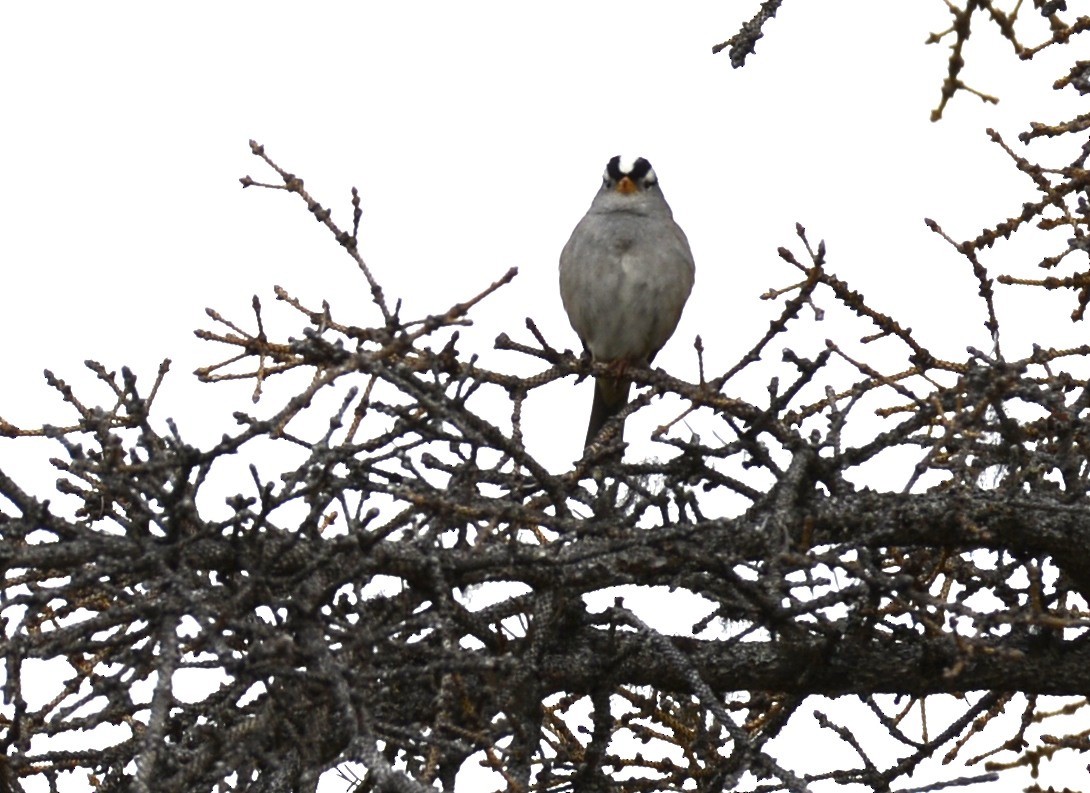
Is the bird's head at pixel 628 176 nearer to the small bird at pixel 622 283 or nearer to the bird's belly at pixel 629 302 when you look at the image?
the small bird at pixel 622 283

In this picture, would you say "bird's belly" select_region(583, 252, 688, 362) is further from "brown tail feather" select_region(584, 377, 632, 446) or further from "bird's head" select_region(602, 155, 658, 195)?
"bird's head" select_region(602, 155, 658, 195)

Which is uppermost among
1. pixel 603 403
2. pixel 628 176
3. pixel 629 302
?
pixel 628 176

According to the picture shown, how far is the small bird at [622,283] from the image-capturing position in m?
7.42

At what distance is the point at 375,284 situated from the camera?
3.82m

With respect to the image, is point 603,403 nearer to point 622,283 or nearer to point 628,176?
point 622,283

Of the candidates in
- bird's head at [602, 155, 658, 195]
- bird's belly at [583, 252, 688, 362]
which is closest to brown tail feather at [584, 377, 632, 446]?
bird's belly at [583, 252, 688, 362]

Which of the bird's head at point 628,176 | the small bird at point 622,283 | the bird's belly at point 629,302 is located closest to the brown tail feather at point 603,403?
the small bird at point 622,283

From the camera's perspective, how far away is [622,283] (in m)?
7.39

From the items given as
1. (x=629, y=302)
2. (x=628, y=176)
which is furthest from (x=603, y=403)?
(x=628, y=176)

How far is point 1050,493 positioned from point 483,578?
1.43m

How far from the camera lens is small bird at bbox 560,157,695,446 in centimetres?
742

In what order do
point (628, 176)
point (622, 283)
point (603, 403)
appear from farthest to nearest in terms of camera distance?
1. point (628, 176)
2. point (603, 403)
3. point (622, 283)

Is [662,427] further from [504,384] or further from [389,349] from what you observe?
[389,349]

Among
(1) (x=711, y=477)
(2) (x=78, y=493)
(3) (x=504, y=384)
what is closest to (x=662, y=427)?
(1) (x=711, y=477)
